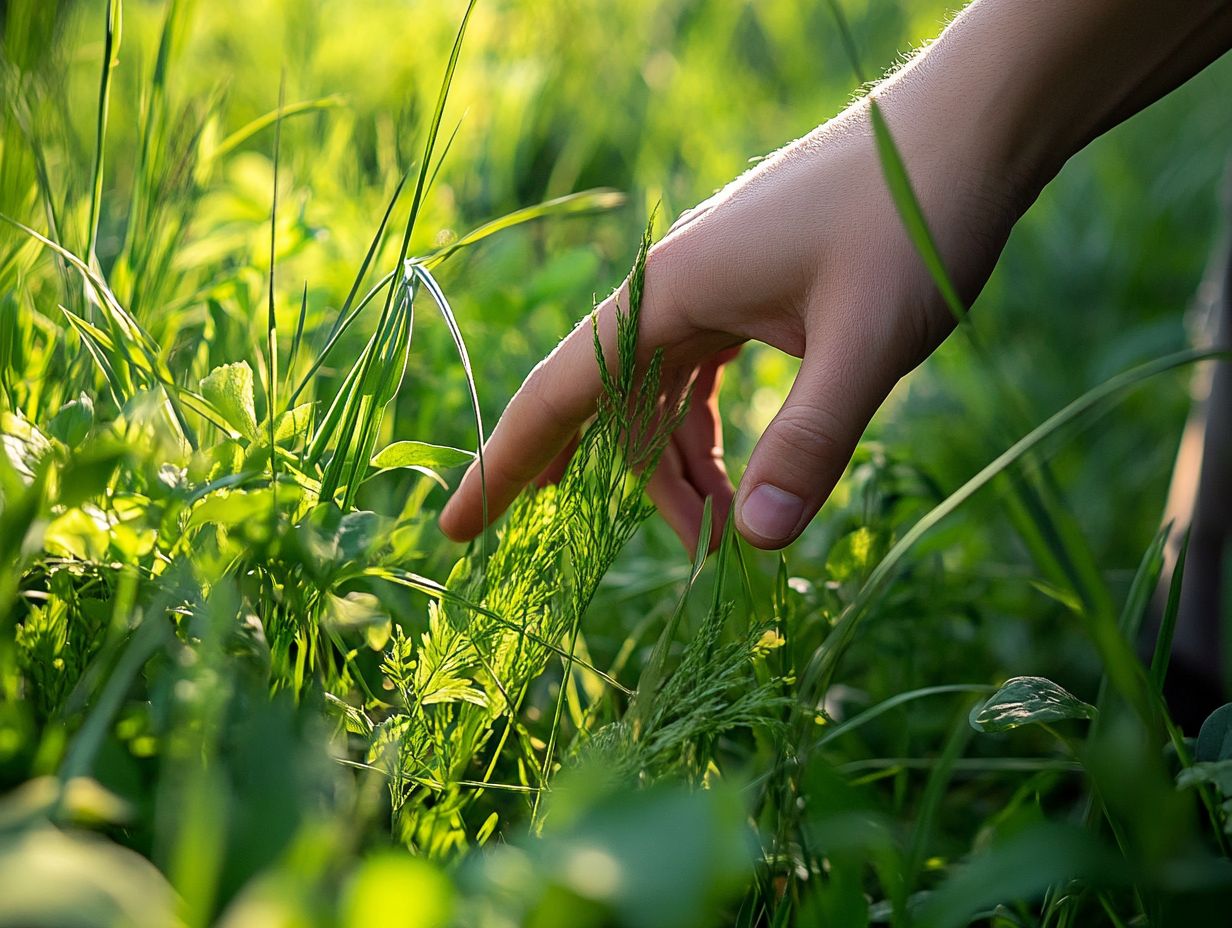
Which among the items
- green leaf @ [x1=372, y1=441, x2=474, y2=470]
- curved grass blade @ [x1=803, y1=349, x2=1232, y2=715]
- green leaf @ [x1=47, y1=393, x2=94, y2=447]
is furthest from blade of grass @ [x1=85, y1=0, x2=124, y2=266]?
curved grass blade @ [x1=803, y1=349, x2=1232, y2=715]

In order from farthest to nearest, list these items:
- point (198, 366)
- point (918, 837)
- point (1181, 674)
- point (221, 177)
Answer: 1. point (221, 177)
2. point (1181, 674)
3. point (198, 366)
4. point (918, 837)

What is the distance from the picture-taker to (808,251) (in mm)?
854

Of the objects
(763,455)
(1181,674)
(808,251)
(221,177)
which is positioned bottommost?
(1181,674)

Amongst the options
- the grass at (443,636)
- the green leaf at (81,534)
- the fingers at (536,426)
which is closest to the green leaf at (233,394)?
the grass at (443,636)

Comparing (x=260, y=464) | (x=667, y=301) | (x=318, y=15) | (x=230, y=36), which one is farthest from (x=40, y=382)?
(x=230, y=36)

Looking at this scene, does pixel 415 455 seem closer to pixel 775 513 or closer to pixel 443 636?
pixel 443 636

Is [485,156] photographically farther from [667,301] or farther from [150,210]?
[667,301]

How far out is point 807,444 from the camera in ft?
2.68

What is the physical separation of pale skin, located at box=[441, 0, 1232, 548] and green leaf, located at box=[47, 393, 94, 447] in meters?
0.30

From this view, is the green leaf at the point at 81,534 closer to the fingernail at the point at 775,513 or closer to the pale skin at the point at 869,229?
the pale skin at the point at 869,229

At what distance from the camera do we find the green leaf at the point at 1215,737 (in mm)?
678

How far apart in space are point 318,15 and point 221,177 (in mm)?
548

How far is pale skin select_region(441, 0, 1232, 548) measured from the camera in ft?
2.69

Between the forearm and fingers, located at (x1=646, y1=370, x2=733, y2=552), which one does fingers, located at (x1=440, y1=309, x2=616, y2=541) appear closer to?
fingers, located at (x1=646, y1=370, x2=733, y2=552)
